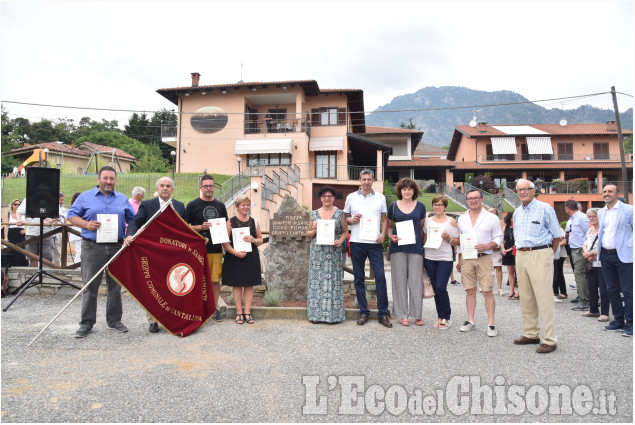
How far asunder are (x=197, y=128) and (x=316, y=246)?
28.9 m

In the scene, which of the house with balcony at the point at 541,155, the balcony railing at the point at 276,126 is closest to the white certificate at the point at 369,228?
the balcony railing at the point at 276,126

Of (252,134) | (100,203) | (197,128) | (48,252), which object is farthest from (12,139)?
(100,203)

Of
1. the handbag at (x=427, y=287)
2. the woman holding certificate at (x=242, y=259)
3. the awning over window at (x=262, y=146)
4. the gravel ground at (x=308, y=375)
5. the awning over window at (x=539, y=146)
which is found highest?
the awning over window at (x=539, y=146)

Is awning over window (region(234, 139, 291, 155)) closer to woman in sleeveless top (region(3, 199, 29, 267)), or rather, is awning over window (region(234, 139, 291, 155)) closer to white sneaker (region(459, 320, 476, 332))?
woman in sleeveless top (region(3, 199, 29, 267))

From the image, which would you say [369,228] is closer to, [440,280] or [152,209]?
[440,280]

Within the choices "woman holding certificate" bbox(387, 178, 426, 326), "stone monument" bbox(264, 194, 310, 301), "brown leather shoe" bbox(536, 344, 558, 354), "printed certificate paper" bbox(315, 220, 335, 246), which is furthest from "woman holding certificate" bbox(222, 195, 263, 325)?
"brown leather shoe" bbox(536, 344, 558, 354)

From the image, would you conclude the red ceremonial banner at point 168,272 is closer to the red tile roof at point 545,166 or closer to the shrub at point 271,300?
the shrub at point 271,300

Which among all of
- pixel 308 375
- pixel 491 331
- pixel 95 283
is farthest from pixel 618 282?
pixel 95 283

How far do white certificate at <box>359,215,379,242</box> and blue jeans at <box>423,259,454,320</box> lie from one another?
2.75ft

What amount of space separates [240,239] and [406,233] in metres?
2.36

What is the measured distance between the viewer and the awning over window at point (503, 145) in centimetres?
4428

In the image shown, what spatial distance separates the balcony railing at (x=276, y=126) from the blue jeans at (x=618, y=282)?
89.6 feet

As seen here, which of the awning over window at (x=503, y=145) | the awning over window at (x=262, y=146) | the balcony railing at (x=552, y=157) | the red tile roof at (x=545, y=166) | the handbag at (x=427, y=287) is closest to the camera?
the handbag at (x=427, y=287)

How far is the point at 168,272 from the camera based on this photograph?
18.6ft
